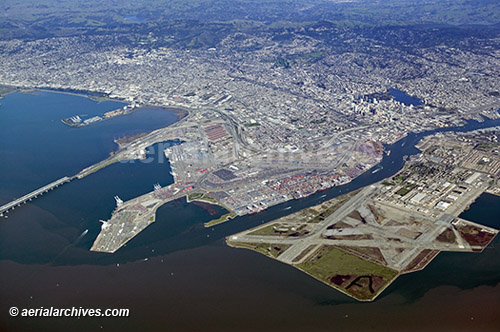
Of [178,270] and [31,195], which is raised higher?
[31,195]

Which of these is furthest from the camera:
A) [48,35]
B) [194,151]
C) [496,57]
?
[48,35]

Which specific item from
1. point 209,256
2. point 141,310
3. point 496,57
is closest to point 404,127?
point 209,256

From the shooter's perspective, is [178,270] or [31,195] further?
[31,195]

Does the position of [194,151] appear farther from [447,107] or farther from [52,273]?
[447,107]

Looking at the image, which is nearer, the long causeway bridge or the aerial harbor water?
the aerial harbor water

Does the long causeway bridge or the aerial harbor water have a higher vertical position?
the long causeway bridge
